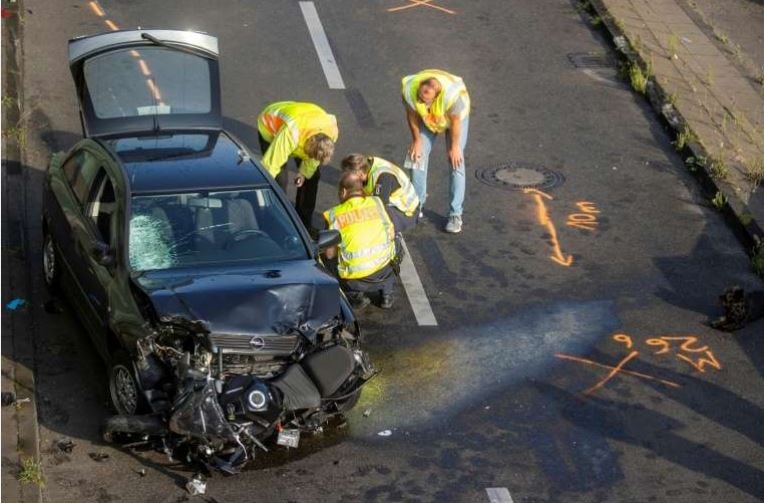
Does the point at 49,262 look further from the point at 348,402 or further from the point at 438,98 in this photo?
the point at 438,98

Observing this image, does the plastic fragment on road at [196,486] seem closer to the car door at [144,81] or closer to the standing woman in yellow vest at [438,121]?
the car door at [144,81]

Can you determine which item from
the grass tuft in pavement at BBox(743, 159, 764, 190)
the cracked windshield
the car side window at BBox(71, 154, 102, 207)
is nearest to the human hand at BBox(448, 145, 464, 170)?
the cracked windshield

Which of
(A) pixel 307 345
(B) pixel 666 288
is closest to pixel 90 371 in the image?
(A) pixel 307 345

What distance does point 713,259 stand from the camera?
43.4ft

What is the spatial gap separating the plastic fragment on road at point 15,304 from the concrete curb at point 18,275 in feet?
0.17

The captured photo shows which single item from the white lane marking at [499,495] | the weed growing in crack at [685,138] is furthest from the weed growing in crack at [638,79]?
the white lane marking at [499,495]

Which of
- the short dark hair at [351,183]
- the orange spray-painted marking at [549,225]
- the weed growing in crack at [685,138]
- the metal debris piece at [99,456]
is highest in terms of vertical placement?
the short dark hair at [351,183]

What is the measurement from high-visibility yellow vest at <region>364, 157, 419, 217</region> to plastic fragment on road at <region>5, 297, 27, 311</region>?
10.0ft

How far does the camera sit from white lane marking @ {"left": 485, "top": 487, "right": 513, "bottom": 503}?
30.8 feet

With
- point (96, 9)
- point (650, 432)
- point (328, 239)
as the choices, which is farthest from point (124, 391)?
point (96, 9)

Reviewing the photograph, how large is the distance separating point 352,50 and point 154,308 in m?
8.68

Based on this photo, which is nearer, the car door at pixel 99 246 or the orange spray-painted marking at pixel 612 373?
the car door at pixel 99 246

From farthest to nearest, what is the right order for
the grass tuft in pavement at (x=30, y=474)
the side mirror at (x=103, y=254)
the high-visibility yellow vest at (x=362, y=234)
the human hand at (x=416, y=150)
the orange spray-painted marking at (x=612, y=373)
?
the human hand at (x=416, y=150)
the high-visibility yellow vest at (x=362, y=234)
the orange spray-painted marking at (x=612, y=373)
the side mirror at (x=103, y=254)
the grass tuft in pavement at (x=30, y=474)

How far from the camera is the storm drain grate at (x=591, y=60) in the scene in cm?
1759
